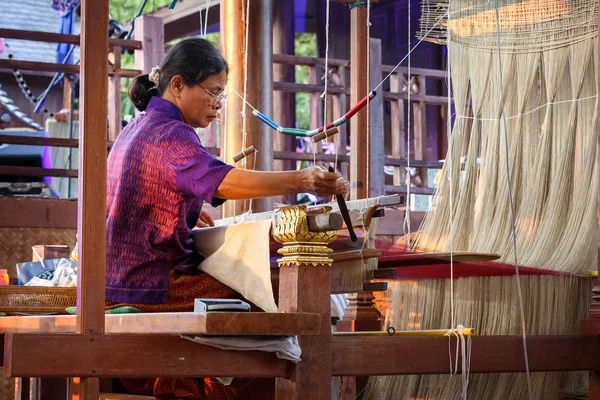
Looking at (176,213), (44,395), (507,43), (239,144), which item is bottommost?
(44,395)

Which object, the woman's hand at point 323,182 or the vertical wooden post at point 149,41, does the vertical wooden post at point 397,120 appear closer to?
the vertical wooden post at point 149,41

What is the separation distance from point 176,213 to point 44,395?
1638 mm

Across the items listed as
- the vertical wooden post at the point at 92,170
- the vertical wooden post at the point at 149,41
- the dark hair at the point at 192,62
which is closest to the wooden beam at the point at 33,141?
the vertical wooden post at the point at 149,41

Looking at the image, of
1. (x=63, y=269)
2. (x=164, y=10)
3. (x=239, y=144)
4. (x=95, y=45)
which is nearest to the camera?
(x=95, y=45)

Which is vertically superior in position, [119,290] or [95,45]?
[95,45]

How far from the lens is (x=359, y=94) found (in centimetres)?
447

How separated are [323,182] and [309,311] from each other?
15.8 inches

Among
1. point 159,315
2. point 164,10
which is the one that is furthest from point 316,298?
point 164,10

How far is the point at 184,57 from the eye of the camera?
9.66 ft

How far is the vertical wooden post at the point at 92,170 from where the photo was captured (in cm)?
235

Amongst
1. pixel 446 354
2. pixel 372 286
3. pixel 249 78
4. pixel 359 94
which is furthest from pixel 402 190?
pixel 446 354

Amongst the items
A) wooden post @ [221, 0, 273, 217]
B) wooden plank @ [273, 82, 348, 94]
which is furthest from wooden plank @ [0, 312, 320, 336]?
wooden plank @ [273, 82, 348, 94]

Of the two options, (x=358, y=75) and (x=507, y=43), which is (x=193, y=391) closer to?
(x=358, y=75)

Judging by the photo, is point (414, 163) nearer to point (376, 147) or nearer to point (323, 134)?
point (376, 147)
